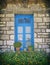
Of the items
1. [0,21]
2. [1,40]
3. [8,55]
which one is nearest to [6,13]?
[0,21]

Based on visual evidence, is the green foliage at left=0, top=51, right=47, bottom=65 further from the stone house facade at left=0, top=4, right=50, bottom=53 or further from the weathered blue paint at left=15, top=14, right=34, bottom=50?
the weathered blue paint at left=15, top=14, right=34, bottom=50

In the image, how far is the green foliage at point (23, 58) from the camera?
1005cm

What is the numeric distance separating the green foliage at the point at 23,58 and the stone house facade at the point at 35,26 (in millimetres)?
587

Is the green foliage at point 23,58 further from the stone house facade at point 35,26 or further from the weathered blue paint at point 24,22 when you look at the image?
the weathered blue paint at point 24,22

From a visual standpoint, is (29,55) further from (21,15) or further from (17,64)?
(21,15)

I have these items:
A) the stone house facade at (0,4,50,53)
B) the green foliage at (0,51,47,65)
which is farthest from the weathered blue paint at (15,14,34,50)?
the green foliage at (0,51,47,65)

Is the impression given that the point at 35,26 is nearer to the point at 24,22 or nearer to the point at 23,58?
the point at 24,22

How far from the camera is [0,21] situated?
10922 mm

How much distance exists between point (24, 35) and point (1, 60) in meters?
1.60

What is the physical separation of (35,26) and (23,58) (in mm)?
1546

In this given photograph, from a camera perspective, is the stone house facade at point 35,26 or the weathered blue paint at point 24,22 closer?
the stone house facade at point 35,26

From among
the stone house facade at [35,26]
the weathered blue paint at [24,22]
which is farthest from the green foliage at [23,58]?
the weathered blue paint at [24,22]

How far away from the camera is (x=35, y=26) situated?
10.9m

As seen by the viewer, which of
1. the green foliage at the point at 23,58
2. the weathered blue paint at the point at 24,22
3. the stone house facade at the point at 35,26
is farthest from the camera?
the weathered blue paint at the point at 24,22
